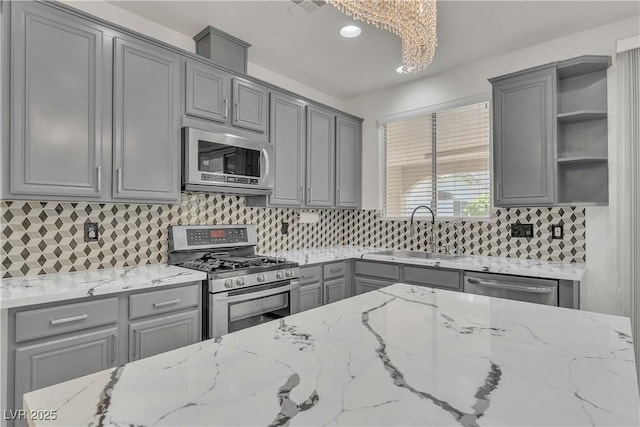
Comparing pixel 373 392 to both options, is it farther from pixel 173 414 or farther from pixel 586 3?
pixel 586 3

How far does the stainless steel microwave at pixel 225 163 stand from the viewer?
2488mm

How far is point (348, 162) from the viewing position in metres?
4.01

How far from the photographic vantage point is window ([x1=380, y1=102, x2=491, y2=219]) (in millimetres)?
3342

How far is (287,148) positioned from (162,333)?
188 cm

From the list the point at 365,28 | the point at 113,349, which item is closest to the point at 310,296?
the point at 113,349

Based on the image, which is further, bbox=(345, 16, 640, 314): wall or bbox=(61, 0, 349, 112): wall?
bbox=(345, 16, 640, 314): wall

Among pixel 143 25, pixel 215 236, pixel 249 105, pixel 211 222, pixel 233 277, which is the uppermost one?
pixel 143 25

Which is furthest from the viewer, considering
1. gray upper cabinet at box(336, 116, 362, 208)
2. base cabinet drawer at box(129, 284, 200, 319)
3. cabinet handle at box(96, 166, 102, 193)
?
gray upper cabinet at box(336, 116, 362, 208)

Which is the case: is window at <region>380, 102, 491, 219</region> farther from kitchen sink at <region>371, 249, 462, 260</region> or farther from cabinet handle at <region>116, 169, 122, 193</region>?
cabinet handle at <region>116, 169, 122, 193</region>

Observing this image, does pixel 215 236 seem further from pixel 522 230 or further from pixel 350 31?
pixel 522 230

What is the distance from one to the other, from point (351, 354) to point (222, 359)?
0.32 meters

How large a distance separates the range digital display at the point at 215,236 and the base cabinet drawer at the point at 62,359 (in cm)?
103

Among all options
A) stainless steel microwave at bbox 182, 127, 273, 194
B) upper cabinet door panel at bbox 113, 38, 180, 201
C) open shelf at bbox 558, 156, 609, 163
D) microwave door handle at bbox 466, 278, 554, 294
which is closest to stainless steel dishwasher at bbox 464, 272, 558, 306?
microwave door handle at bbox 466, 278, 554, 294

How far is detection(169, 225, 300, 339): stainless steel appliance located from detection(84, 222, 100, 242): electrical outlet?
498 mm
